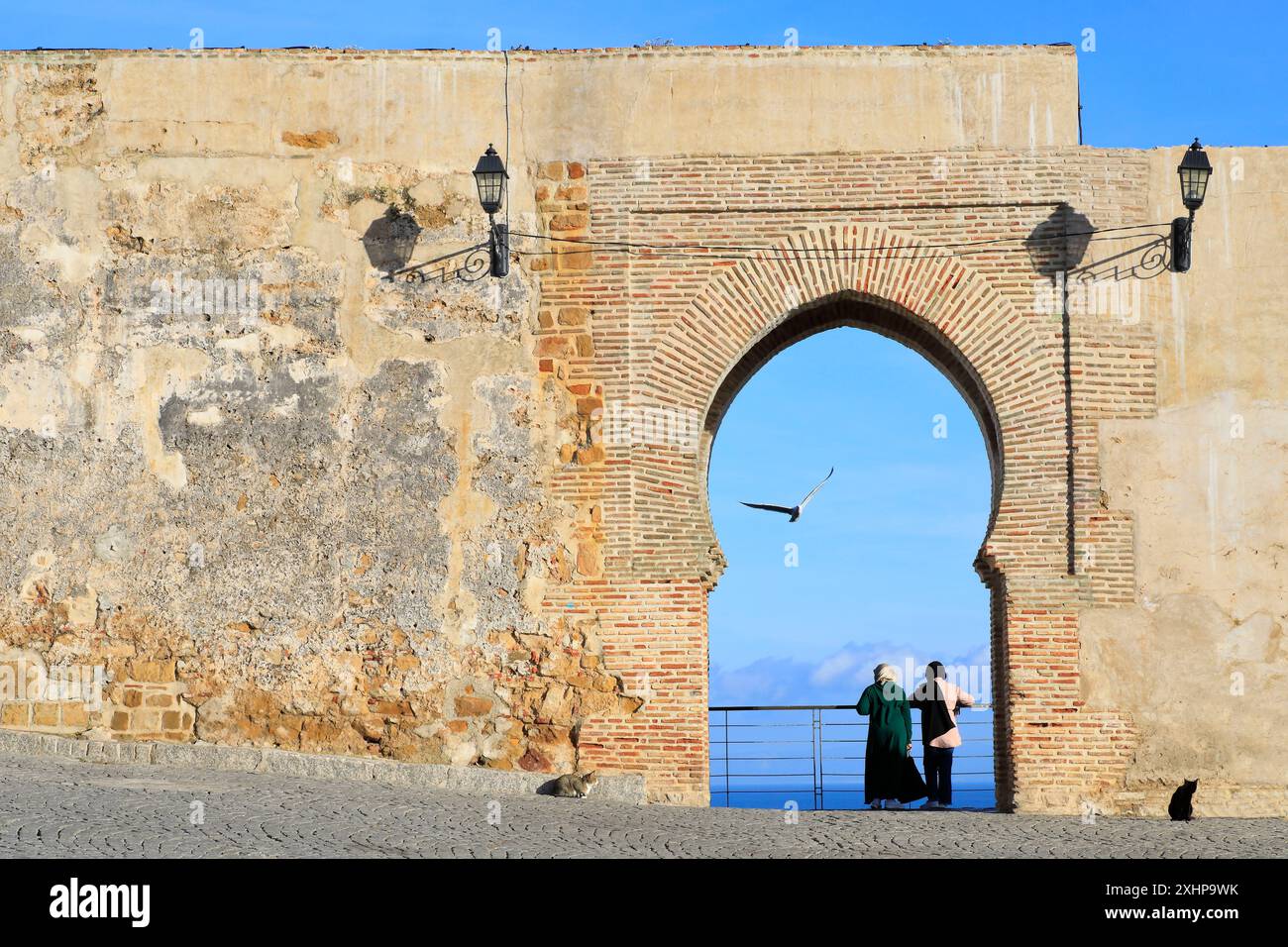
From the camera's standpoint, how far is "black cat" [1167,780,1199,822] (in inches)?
444

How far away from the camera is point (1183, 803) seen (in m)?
11.3

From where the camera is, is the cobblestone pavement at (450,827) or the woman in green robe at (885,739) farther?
the woman in green robe at (885,739)

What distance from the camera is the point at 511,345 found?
39.3 feet

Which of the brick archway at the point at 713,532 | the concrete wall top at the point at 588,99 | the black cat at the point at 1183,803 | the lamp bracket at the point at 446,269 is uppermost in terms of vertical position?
the concrete wall top at the point at 588,99

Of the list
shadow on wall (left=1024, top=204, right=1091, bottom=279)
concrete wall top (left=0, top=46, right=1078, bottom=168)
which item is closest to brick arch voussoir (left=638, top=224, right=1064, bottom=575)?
shadow on wall (left=1024, top=204, right=1091, bottom=279)

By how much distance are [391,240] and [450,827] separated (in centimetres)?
426

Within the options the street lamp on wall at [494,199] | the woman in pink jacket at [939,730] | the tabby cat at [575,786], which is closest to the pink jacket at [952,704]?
the woman in pink jacket at [939,730]

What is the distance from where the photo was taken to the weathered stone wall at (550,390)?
11.7 meters

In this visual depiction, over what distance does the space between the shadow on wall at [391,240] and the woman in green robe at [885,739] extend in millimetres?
4310

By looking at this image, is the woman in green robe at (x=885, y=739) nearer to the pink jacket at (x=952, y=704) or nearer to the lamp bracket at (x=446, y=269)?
the pink jacket at (x=952, y=704)

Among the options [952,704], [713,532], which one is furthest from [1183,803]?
[713,532]
